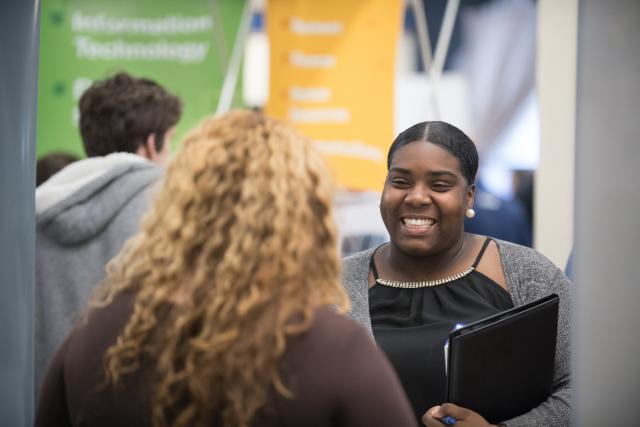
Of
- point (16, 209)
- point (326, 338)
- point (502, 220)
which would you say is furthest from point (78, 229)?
point (502, 220)

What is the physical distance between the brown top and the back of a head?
55.9 inches

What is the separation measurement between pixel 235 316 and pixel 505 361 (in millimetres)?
908

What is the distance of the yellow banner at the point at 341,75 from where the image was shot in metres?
4.44

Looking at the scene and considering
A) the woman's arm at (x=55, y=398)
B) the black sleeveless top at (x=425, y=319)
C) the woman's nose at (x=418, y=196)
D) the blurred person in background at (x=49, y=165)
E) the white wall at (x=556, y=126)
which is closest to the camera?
the woman's arm at (x=55, y=398)

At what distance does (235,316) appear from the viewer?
1.29m

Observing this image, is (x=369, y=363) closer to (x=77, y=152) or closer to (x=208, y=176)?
(x=208, y=176)

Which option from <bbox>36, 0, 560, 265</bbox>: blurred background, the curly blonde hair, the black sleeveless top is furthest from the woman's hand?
<bbox>36, 0, 560, 265</bbox>: blurred background

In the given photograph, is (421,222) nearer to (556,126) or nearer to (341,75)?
(556,126)

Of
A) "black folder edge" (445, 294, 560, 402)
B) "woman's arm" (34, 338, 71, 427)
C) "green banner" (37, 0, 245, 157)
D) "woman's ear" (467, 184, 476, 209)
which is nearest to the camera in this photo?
"woman's arm" (34, 338, 71, 427)

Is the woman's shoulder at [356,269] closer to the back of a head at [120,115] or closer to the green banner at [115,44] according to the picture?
the back of a head at [120,115]

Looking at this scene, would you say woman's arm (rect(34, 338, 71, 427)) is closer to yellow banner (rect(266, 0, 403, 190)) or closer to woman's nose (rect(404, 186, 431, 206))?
woman's nose (rect(404, 186, 431, 206))

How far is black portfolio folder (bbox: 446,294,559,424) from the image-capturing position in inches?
72.3

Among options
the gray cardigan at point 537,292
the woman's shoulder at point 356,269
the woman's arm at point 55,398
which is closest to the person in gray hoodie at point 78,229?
the woman's shoulder at point 356,269

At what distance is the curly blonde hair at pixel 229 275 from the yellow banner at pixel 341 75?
3044mm
